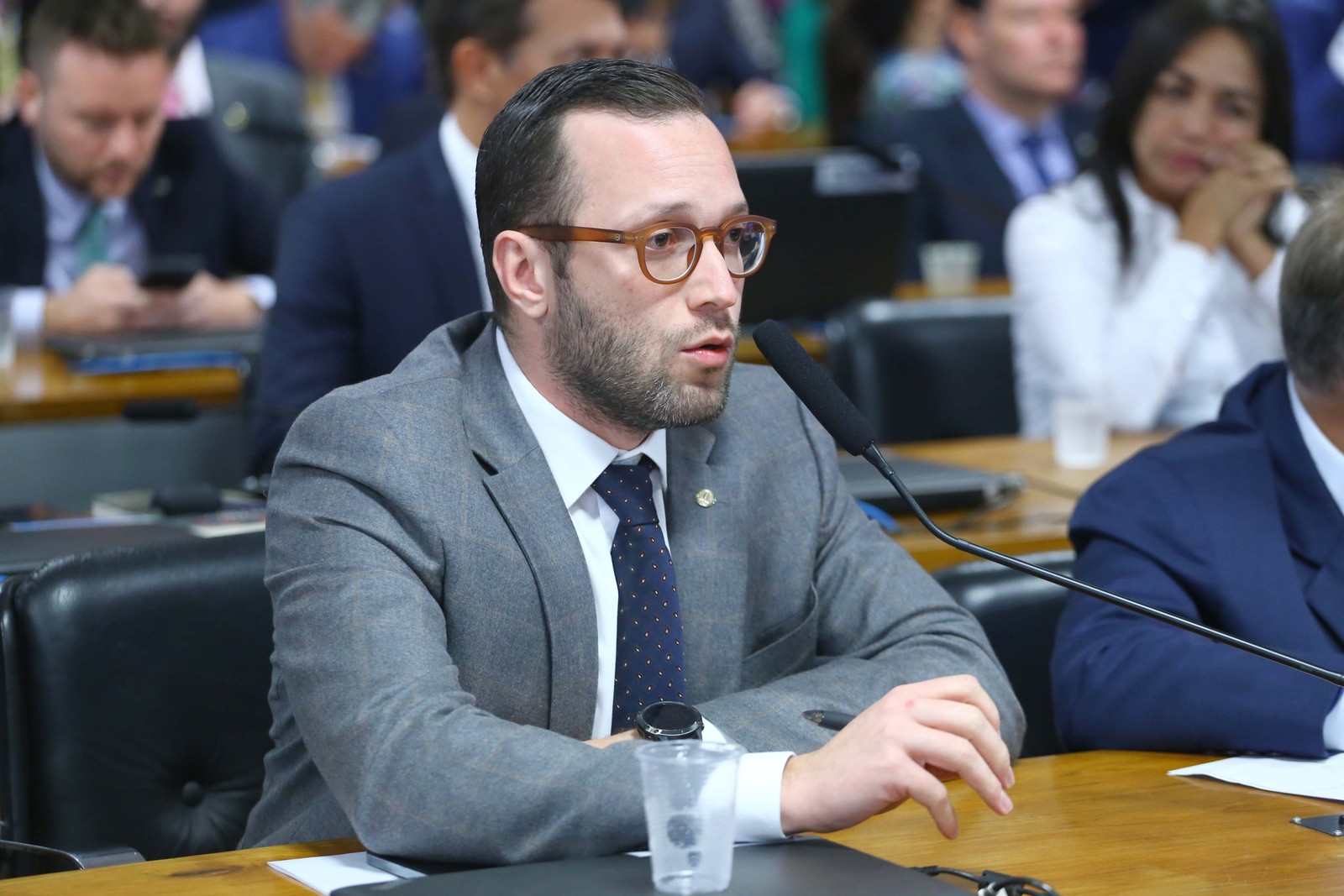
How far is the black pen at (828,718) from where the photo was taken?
4.99ft

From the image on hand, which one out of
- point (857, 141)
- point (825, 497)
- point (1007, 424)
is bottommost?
point (1007, 424)

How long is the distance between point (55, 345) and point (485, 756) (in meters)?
2.64

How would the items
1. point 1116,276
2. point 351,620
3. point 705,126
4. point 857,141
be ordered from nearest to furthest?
point 351,620
point 705,126
point 1116,276
point 857,141

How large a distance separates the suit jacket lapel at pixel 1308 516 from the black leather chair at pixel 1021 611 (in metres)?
0.24

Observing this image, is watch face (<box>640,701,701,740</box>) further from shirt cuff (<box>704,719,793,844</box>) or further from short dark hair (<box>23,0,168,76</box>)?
short dark hair (<box>23,0,168,76</box>)

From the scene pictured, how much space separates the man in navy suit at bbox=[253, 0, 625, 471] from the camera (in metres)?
2.88

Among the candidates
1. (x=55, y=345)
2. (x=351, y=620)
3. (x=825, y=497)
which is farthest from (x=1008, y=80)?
(x=351, y=620)

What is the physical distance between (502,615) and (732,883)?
1.40 ft

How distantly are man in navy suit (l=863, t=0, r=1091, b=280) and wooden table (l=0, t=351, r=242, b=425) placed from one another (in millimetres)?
2095

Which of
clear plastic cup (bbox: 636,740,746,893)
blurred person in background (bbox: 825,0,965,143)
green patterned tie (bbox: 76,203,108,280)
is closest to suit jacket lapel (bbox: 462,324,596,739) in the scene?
clear plastic cup (bbox: 636,740,746,893)

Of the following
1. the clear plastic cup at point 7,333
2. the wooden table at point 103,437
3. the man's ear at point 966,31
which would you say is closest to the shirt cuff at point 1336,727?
the wooden table at point 103,437

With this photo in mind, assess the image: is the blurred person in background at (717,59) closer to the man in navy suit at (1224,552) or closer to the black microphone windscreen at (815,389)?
the man in navy suit at (1224,552)

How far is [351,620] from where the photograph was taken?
1370 millimetres

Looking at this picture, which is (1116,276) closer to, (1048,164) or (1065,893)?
(1048,164)
